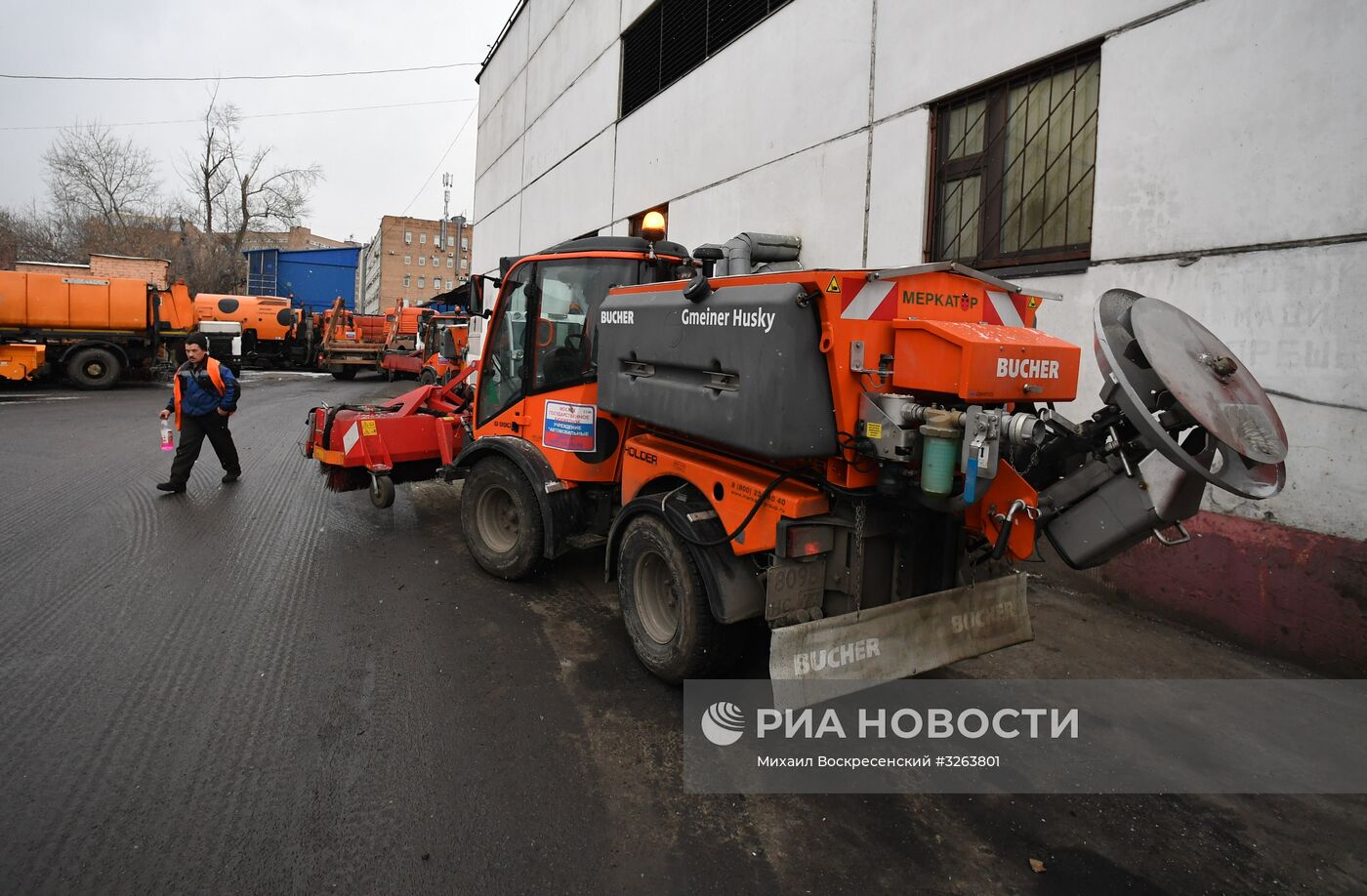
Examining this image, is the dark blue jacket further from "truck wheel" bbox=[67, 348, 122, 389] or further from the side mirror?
"truck wheel" bbox=[67, 348, 122, 389]

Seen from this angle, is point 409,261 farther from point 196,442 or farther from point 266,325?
point 196,442

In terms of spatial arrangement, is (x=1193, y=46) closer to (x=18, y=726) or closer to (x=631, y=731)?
(x=631, y=731)

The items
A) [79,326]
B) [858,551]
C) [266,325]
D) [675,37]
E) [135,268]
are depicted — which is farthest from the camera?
[266,325]

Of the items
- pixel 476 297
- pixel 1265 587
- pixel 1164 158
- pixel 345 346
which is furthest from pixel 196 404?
pixel 345 346

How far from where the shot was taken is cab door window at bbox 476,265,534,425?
17.8 ft

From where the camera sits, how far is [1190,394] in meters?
2.57

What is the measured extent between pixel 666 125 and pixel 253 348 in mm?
22418

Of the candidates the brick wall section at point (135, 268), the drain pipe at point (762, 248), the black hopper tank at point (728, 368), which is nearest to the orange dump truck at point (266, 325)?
the brick wall section at point (135, 268)

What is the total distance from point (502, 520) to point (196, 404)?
14.7ft

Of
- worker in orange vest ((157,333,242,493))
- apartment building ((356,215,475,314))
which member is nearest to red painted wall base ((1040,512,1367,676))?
worker in orange vest ((157,333,242,493))

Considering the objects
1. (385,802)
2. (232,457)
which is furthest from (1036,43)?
(232,457)

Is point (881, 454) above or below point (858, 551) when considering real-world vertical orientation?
above

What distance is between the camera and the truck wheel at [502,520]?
17.1ft

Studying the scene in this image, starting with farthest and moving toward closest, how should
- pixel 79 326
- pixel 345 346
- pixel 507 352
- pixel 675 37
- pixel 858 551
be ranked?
pixel 345 346
pixel 79 326
pixel 675 37
pixel 507 352
pixel 858 551
